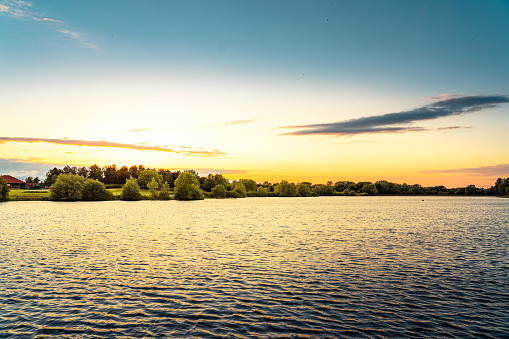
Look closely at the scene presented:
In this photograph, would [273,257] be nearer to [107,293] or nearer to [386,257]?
[386,257]

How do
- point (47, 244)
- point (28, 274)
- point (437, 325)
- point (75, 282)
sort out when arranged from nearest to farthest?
1. point (437, 325)
2. point (75, 282)
3. point (28, 274)
4. point (47, 244)

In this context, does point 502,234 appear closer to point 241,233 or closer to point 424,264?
point 424,264

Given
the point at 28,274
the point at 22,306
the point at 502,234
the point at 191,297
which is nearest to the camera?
the point at 22,306

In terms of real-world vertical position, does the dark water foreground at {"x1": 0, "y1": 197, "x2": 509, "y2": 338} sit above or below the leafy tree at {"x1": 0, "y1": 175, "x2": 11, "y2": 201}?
below

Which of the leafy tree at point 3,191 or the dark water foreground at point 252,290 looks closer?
the dark water foreground at point 252,290

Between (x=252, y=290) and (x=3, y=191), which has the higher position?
(x=3, y=191)

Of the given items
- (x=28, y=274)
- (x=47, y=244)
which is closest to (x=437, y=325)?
(x=28, y=274)

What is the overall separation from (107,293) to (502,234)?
234 feet

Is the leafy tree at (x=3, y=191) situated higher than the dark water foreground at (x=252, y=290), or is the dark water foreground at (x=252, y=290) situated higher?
the leafy tree at (x=3, y=191)

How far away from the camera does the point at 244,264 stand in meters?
37.2

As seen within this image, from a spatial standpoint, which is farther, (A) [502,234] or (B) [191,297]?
(A) [502,234]

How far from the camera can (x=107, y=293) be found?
87.1 ft

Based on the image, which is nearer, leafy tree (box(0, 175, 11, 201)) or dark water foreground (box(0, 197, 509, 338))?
dark water foreground (box(0, 197, 509, 338))

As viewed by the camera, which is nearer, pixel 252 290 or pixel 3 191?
pixel 252 290
